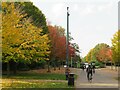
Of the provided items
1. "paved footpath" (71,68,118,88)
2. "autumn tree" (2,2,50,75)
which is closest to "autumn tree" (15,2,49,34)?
"autumn tree" (2,2,50,75)

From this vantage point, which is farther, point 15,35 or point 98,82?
point 98,82

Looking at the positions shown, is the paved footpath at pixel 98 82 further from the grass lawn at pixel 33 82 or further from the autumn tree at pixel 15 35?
the autumn tree at pixel 15 35

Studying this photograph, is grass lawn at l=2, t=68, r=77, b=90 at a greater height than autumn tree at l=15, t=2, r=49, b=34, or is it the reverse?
autumn tree at l=15, t=2, r=49, b=34

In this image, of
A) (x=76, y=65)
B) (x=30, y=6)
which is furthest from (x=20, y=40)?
(x=76, y=65)

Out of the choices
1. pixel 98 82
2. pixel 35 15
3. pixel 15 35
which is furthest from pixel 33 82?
pixel 35 15

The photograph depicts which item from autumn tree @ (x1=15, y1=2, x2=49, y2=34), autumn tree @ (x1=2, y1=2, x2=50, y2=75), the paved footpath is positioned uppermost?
autumn tree @ (x1=15, y1=2, x2=49, y2=34)

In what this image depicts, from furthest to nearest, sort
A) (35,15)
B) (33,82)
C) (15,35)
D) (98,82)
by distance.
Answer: (35,15) → (98,82) → (15,35) → (33,82)

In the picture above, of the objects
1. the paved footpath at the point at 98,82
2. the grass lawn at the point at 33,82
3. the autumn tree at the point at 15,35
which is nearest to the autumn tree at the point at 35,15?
the autumn tree at the point at 15,35

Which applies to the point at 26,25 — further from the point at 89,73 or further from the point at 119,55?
the point at 119,55

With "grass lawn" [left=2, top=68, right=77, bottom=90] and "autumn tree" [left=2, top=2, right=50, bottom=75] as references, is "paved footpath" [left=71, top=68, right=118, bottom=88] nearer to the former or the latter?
"grass lawn" [left=2, top=68, right=77, bottom=90]

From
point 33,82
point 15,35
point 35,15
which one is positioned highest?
point 35,15

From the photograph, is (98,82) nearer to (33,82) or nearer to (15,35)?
(33,82)

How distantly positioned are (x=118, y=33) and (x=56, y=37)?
35.3ft

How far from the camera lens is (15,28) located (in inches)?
1252
